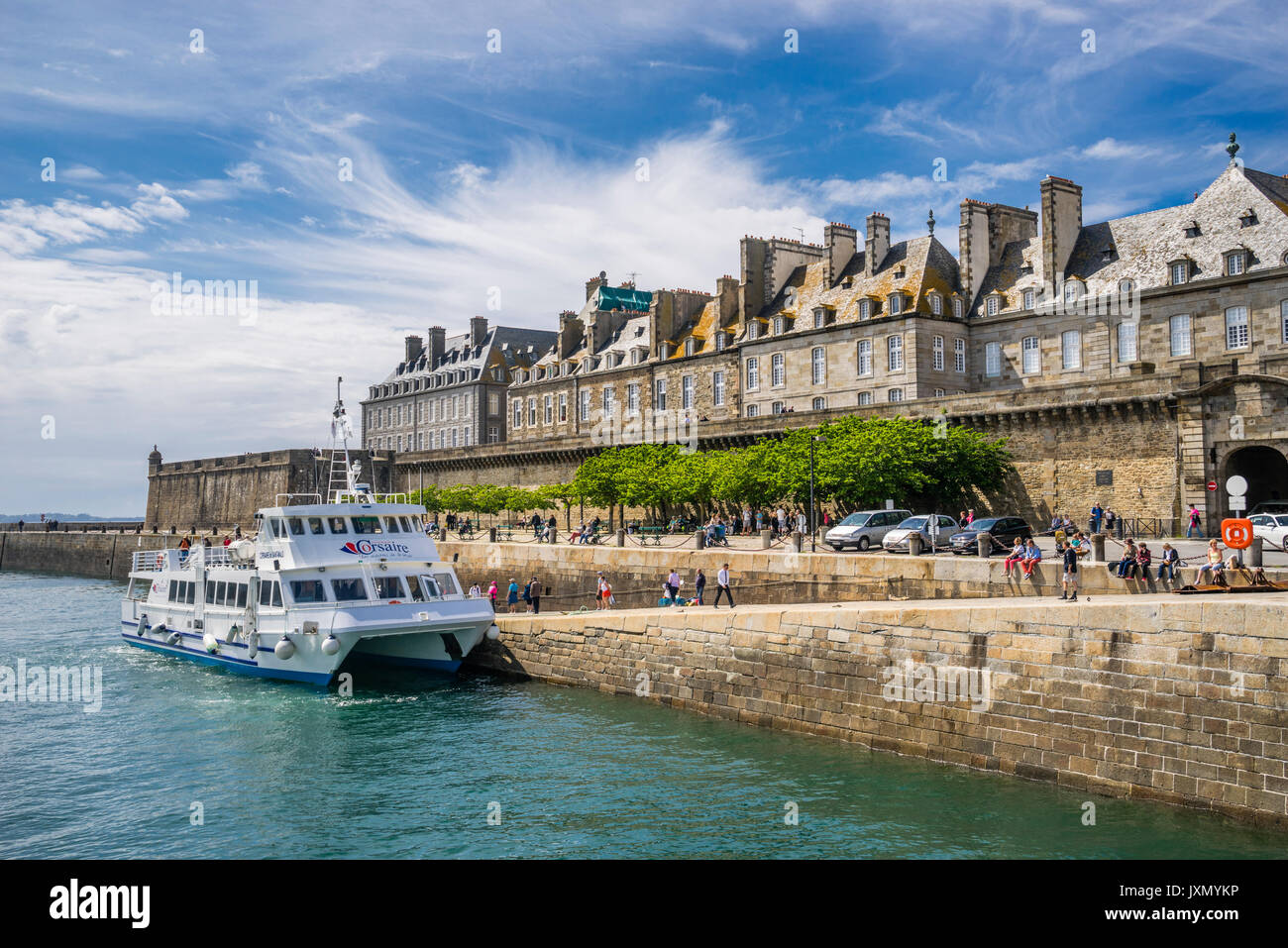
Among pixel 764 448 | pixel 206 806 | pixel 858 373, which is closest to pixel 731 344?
pixel 858 373

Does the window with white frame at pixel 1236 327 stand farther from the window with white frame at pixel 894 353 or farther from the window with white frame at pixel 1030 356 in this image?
the window with white frame at pixel 894 353

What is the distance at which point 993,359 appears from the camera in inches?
1928

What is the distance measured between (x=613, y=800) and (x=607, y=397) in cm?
5135

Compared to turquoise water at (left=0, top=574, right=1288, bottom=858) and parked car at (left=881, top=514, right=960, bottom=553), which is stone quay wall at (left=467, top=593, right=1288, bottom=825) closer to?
turquoise water at (left=0, top=574, right=1288, bottom=858)

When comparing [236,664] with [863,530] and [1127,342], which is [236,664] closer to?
[863,530]

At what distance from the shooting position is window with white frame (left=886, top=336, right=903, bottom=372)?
161 ft

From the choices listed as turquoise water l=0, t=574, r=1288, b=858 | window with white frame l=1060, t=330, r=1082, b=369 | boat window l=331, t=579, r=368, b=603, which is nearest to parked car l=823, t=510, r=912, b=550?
turquoise water l=0, t=574, r=1288, b=858

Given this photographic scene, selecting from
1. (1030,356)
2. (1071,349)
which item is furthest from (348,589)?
(1030,356)

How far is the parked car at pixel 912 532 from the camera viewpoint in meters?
29.3

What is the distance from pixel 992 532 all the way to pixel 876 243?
90.3 feet

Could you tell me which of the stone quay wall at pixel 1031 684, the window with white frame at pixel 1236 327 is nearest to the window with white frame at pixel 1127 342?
the window with white frame at pixel 1236 327

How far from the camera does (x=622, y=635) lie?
25500 millimetres

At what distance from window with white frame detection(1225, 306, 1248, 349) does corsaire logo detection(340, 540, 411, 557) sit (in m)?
31.8
